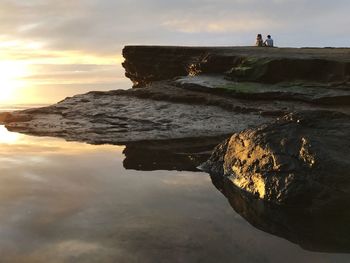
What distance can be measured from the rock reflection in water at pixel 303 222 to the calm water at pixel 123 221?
15cm

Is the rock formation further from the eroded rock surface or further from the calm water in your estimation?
the calm water

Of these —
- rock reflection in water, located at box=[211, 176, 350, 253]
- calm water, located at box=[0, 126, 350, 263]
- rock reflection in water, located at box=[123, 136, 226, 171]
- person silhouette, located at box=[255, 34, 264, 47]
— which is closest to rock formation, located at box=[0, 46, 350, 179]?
rock reflection in water, located at box=[123, 136, 226, 171]

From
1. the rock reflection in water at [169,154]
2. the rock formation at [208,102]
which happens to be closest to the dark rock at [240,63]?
the rock formation at [208,102]

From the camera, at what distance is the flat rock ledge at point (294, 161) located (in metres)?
5.29

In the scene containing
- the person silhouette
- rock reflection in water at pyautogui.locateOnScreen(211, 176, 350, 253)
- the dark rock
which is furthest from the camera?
the person silhouette

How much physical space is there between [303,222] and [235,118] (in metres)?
8.05

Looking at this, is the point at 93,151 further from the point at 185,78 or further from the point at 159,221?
the point at 185,78

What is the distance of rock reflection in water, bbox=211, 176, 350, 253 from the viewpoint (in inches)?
165

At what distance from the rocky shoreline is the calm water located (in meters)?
0.78

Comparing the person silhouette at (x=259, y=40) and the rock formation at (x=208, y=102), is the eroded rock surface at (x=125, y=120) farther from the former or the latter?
the person silhouette at (x=259, y=40)

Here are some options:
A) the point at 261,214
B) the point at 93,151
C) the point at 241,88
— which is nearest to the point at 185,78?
the point at 241,88

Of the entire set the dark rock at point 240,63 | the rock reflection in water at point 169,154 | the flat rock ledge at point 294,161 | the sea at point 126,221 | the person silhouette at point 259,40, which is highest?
the person silhouette at point 259,40

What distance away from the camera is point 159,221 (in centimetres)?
467

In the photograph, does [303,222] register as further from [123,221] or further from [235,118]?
[235,118]
